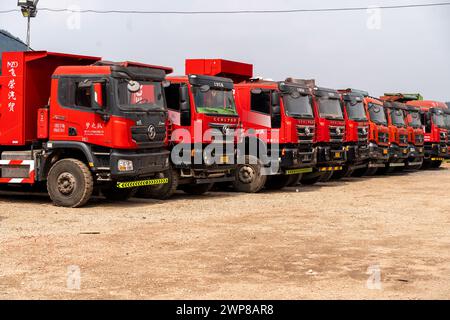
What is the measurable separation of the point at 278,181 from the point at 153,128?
6.05 m

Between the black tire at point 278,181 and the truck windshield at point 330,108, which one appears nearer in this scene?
the black tire at point 278,181

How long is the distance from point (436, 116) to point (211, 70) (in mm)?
15435

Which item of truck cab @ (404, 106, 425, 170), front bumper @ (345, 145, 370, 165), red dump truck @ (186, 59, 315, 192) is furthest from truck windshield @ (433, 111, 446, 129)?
red dump truck @ (186, 59, 315, 192)

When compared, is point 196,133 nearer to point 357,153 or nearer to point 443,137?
point 357,153

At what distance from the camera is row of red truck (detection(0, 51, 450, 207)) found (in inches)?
544

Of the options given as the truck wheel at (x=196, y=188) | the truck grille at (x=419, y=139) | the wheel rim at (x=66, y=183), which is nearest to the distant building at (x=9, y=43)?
the truck wheel at (x=196, y=188)

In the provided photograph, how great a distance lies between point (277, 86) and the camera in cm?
1800

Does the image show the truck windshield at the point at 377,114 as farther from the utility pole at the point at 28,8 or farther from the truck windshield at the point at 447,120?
the utility pole at the point at 28,8

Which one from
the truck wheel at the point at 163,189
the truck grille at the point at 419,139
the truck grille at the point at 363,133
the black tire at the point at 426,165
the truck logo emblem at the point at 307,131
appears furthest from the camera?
the black tire at the point at 426,165

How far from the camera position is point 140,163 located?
14.1 metres

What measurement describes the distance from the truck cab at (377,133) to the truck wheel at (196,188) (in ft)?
27.8

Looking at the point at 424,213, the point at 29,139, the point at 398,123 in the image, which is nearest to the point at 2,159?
the point at 29,139

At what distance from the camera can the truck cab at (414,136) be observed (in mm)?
28391

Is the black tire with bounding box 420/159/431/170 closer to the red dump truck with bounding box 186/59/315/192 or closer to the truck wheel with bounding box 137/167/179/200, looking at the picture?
the red dump truck with bounding box 186/59/315/192
